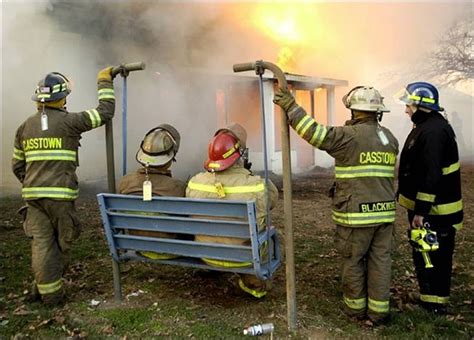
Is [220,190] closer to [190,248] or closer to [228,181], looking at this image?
[228,181]

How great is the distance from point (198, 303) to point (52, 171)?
63.4 inches

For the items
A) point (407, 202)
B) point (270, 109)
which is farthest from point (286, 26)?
point (407, 202)

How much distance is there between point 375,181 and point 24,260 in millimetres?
3863

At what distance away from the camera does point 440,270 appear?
3.30 m

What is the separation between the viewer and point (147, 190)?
10.0ft

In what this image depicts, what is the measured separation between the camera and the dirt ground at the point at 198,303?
9.99ft

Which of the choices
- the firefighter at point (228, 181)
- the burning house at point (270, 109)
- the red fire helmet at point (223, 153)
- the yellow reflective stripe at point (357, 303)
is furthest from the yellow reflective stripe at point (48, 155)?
the burning house at point (270, 109)

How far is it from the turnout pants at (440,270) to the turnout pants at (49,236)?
2.90m

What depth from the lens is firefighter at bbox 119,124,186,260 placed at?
3.30 m

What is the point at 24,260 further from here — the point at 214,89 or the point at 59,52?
the point at 214,89

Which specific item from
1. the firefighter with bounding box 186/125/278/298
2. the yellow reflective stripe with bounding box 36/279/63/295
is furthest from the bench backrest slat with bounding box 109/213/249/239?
the yellow reflective stripe with bounding box 36/279/63/295

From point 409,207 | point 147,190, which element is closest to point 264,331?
point 147,190

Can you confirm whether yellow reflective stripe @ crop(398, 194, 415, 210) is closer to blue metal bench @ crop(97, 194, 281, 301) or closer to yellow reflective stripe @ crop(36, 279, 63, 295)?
blue metal bench @ crop(97, 194, 281, 301)

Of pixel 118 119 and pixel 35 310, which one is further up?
pixel 118 119
